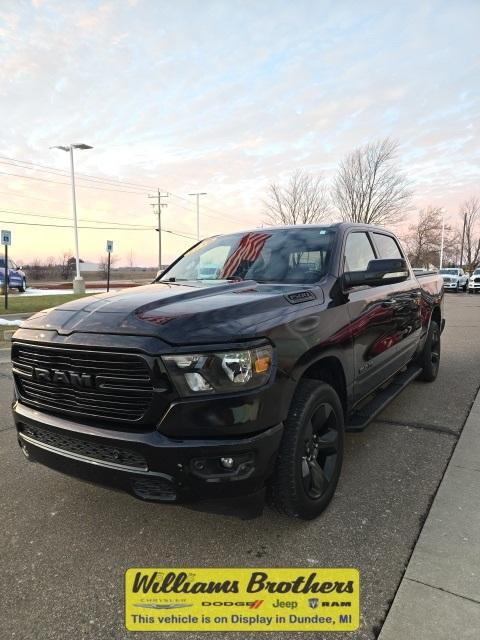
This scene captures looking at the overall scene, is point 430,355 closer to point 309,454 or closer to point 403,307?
point 403,307

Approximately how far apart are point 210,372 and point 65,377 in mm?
808

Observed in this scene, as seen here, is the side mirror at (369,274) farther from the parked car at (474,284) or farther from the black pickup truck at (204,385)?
the parked car at (474,284)

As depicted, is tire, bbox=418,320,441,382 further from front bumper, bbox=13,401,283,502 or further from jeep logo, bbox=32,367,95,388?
jeep logo, bbox=32,367,95,388

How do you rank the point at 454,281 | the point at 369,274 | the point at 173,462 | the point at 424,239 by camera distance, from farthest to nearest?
the point at 424,239
the point at 454,281
the point at 369,274
the point at 173,462

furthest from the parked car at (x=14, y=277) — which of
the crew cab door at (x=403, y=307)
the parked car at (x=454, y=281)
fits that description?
the parked car at (x=454, y=281)

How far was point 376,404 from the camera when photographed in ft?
11.8

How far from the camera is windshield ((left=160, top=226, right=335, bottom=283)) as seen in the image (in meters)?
3.24

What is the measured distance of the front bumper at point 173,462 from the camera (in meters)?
2.05

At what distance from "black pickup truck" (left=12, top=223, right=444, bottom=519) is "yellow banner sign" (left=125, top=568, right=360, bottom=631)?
37 cm

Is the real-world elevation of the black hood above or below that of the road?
above

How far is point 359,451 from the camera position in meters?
3.68

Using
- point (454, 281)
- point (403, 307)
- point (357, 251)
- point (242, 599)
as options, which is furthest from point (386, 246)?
point (454, 281)

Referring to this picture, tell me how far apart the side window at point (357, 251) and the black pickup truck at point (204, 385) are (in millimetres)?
210

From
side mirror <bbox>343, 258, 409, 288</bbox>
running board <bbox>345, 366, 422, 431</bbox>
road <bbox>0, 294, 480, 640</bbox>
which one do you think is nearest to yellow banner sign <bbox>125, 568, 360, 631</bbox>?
road <bbox>0, 294, 480, 640</bbox>
